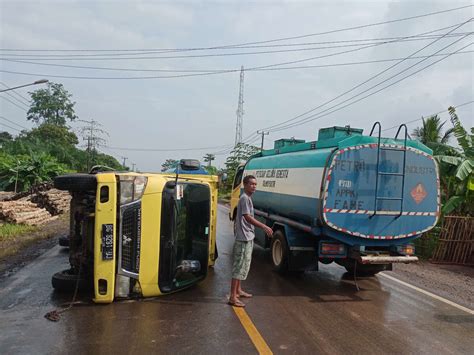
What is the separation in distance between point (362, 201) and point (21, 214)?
10817mm

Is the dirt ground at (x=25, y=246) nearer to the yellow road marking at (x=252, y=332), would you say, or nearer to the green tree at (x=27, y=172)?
the yellow road marking at (x=252, y=332)

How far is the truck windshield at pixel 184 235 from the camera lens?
19.4ft

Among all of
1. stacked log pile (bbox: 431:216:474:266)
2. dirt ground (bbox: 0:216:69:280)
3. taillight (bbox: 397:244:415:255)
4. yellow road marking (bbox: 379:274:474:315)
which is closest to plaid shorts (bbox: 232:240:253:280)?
taillight (bbox: 397:244:415:255)

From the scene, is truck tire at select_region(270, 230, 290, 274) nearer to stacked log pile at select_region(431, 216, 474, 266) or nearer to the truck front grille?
the truck front grille

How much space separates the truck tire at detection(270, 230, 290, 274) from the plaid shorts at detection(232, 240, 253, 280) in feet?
5.66

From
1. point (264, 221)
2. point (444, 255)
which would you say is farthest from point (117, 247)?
point (444, 255)

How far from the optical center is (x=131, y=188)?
5680mm

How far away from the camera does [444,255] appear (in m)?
10.7

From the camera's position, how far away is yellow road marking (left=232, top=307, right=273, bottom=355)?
4.40 metres

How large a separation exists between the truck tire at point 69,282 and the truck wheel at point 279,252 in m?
3.46

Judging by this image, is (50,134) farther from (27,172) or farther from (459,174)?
(459,174)

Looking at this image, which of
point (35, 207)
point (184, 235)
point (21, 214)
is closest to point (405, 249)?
point (184, 235)

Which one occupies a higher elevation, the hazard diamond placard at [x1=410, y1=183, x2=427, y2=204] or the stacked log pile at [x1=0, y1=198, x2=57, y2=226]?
the hazard diamond placard at [x1=410, y1=183, x2=427, y2=204]

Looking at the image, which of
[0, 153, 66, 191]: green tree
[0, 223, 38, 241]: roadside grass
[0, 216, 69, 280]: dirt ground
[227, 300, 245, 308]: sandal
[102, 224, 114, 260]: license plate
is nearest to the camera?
[102, 224, 114, 260]: license plate
